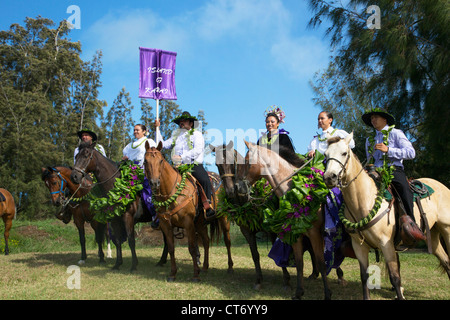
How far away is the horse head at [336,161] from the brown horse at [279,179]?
41.3 inches

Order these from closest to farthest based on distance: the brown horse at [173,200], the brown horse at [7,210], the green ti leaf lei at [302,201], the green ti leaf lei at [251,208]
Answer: the green ti leaf lei at [302,201] → the green ti leaf lei at [251,208] → the brown horse at [173,200] → the brown horse at [7,210]

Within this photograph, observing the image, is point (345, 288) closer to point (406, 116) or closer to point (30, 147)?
point (406, 116)

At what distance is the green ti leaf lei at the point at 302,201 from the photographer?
5270 millimetres

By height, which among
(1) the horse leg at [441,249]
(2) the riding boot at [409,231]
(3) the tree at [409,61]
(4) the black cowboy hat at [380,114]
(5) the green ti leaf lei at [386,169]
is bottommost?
(1) the horse leg at [441,249]

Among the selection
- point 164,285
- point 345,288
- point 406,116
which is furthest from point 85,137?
point 406,116

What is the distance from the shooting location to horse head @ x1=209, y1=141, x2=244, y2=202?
18.5 ft

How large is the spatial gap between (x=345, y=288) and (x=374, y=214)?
2372 mm

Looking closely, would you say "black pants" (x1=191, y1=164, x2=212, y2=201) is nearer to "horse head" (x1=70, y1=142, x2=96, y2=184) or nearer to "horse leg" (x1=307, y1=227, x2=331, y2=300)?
"horse head" (x1=70, y1=142, x2=96, y2=184)

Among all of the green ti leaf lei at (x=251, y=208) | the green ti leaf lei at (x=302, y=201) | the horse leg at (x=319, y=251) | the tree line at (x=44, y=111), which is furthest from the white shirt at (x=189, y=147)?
the tree line at (x=44, y=111)

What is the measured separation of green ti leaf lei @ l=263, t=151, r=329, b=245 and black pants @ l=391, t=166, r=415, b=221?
37.9 inches

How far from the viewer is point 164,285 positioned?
649cm

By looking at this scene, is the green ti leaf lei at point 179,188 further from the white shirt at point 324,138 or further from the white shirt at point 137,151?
the white shirt at point 324,138
